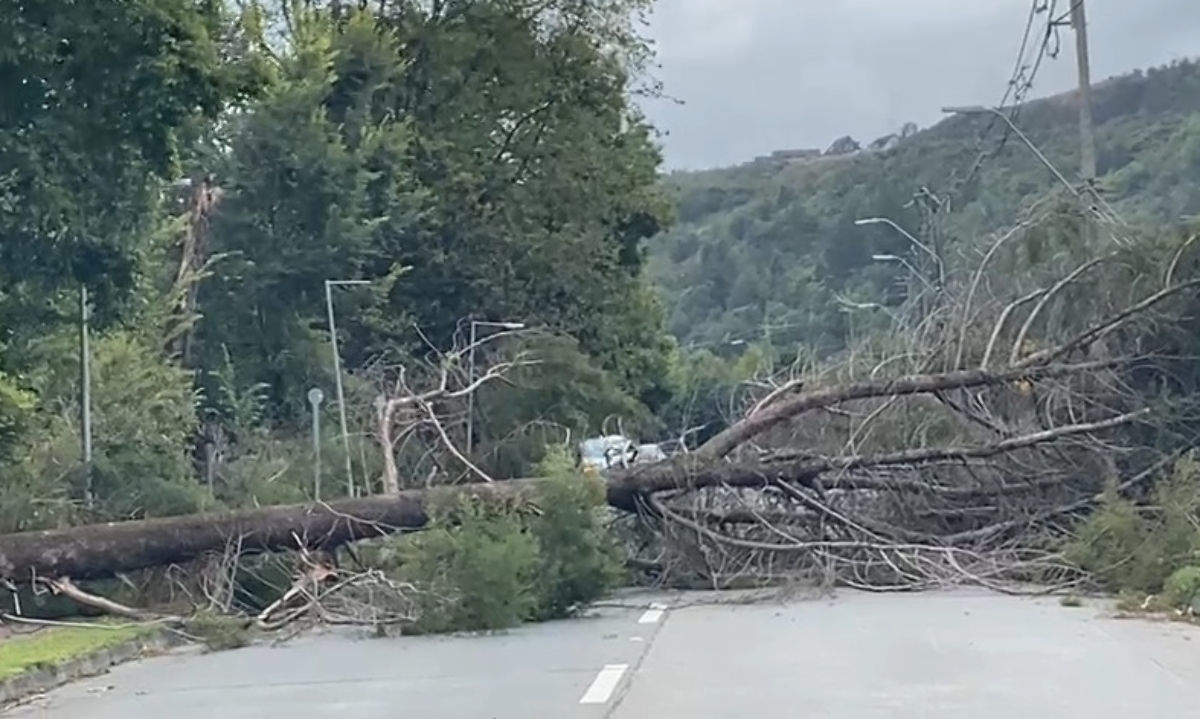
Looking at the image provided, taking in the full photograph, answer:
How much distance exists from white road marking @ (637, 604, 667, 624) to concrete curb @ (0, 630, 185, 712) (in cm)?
457

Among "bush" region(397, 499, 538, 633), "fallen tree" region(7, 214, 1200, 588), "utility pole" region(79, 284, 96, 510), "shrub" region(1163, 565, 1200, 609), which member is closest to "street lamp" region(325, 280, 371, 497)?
"utility pole" region(79, 284, 96, 510)

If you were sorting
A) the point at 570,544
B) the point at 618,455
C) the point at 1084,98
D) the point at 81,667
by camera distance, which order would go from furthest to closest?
the point at 1084,98 → the point at 618,455 → the point at 570,544 → the point at 81,667

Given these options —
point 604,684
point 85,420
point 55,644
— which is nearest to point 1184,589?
point 604,684

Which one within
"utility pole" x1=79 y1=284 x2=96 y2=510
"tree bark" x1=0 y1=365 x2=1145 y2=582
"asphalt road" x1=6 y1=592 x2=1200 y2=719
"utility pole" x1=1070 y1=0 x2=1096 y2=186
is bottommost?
"asphalt road" x1=6 y1=592 x2=1200 y2=719

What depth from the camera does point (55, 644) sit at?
16.8 metres

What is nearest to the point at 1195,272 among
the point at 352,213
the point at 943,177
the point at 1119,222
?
the point at 1119,222

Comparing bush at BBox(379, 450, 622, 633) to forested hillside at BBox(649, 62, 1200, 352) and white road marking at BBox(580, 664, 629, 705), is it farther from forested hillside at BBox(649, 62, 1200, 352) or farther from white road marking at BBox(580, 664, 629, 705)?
forested hillside at BBox(649, 62, 1200, 352)

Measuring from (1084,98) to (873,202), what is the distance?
41.2m

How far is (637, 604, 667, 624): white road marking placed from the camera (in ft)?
58.8

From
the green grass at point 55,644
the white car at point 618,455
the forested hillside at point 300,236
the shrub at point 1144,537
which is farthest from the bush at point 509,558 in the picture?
the shrub at point 1144,537

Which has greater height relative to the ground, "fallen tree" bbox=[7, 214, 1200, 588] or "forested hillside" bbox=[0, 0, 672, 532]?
"forested hillside" bbox=[0, 0, 672, 532]

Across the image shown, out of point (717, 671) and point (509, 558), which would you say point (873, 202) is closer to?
point (509, 558)

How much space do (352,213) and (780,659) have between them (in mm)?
26326

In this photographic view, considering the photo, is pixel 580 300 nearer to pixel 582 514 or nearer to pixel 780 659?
pixel 582 514
